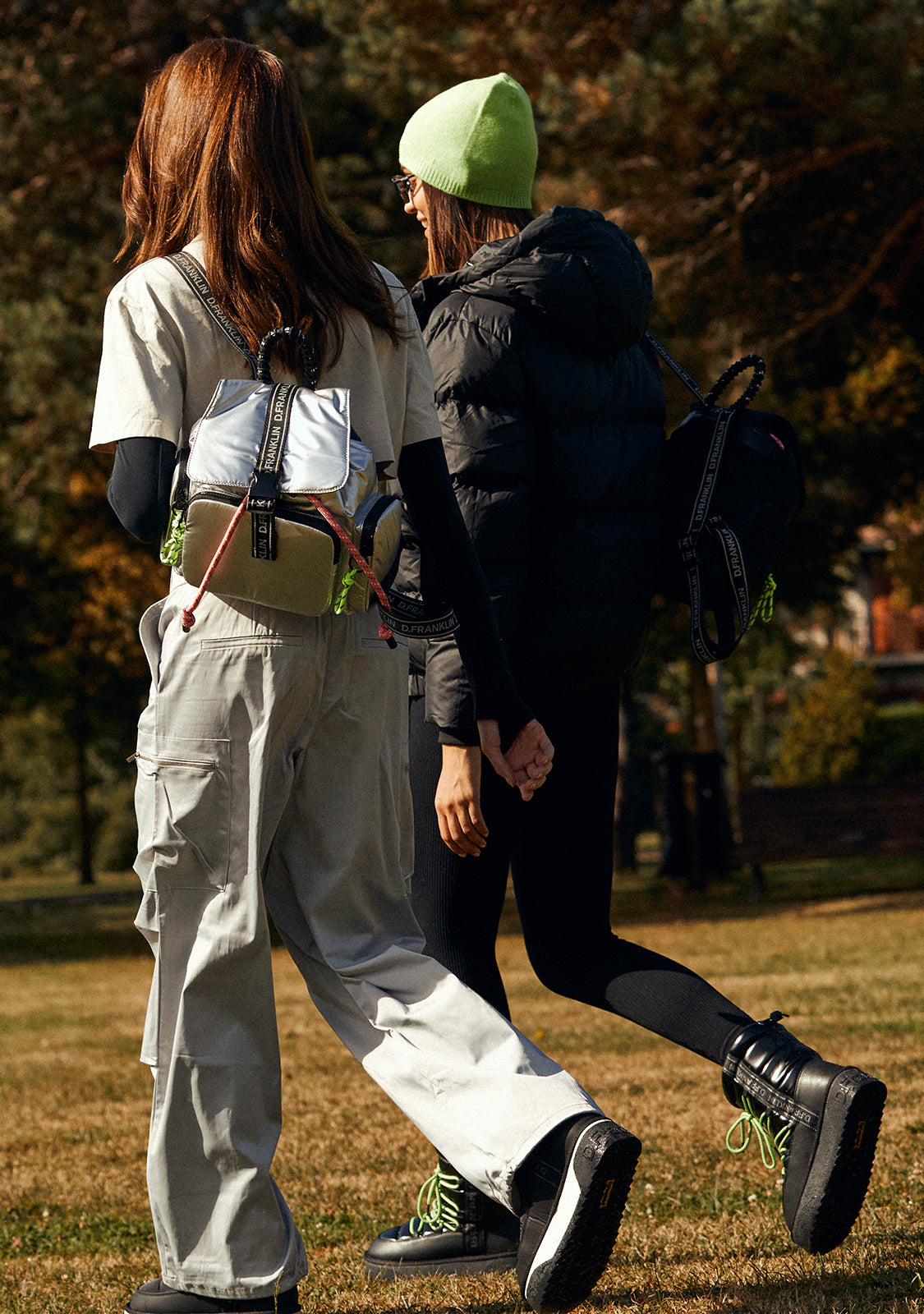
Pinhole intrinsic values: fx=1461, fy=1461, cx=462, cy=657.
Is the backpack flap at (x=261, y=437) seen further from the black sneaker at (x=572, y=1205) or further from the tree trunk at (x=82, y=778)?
the tree trunk at (x=82, y=778)

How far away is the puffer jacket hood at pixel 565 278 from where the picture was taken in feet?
9.50

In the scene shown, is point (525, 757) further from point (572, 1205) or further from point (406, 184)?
point (406, 184)

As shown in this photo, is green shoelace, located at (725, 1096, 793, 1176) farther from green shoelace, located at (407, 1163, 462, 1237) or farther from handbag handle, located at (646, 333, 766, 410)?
handbag handle, located at (646, 333, 766, 410)

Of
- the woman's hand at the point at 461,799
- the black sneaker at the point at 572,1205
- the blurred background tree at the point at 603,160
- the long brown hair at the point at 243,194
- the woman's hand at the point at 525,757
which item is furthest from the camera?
the blurred background tree at the point at 603,160

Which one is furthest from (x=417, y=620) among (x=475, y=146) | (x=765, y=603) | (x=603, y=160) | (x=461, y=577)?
(x=603, y=160)

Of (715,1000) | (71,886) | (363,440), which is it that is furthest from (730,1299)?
(71,886)

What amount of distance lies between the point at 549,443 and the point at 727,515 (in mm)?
389

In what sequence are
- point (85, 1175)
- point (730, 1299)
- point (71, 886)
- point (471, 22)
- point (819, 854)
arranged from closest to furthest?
1. point (730, 1299)
2. point (85, 1175)
3. point (471, 22)
4. point (819, 854)
5. point (71, 886)

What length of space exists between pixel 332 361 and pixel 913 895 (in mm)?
14870

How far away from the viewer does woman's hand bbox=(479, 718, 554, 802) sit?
256 centimetres

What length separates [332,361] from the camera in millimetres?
2385

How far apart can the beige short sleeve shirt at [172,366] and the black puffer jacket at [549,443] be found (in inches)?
17.6

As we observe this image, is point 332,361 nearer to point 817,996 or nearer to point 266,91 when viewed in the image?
point 266,91

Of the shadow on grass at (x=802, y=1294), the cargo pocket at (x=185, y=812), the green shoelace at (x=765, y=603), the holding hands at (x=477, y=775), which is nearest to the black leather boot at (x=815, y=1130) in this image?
the shadow on grass at (x=802, y=1294)
